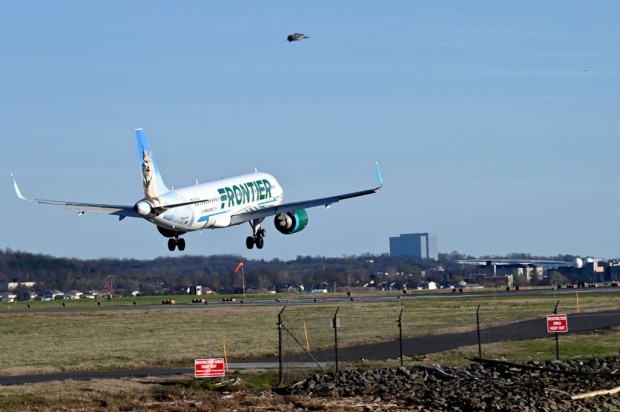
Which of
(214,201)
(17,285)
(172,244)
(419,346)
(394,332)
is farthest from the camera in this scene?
(17,285)

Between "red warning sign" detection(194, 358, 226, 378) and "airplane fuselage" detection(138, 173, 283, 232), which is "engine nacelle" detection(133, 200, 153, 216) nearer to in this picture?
"airplane fuselage" detection(138, 173, 283, 232)

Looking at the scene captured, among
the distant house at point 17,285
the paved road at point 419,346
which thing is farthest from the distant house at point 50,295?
the paved road at point 419,346

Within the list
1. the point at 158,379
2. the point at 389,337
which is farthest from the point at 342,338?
the point at 158,379

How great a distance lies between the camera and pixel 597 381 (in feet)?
160

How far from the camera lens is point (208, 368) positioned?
165ft

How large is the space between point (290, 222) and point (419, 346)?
37.1 ft

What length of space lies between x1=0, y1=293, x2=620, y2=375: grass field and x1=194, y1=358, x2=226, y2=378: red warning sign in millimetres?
13046

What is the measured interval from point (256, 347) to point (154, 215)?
10.2 m

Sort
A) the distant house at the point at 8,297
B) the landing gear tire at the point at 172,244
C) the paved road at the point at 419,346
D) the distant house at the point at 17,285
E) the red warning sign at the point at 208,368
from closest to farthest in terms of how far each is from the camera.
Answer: the red warning sign at the point at 208,368, the paved road at the point at 419,346, the landing gear tire at the point at 172,244, the distant house at the point at 8,297, the distant house at the point at 17,285

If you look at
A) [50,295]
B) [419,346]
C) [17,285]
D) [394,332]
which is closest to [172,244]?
[419,346]

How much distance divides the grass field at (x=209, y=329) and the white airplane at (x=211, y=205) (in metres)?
7.06

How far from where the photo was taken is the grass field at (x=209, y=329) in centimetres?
6588

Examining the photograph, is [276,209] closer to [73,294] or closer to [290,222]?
[290,222]

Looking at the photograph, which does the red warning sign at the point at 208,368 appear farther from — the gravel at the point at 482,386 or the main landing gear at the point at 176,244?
the main landing gear at the point at 176,244
